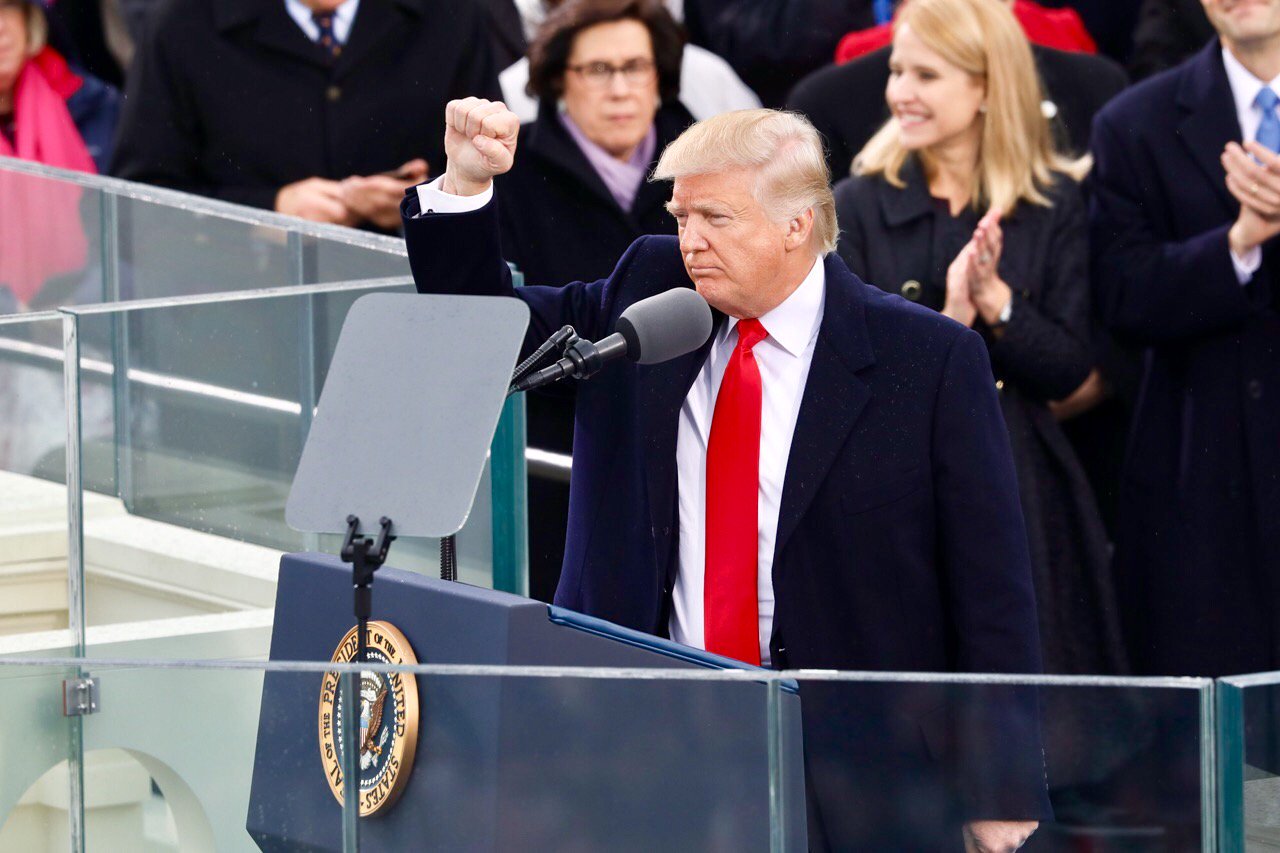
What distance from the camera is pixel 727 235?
2807 millimetres

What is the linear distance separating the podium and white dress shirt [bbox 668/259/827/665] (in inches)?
22.0

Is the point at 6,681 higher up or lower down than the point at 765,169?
lower down

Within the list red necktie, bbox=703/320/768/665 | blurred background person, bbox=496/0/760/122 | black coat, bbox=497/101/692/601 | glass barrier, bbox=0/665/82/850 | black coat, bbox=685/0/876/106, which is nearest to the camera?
glass barrier, bbox=0/665/82/850

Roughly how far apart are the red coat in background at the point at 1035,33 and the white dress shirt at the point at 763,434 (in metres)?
2.45

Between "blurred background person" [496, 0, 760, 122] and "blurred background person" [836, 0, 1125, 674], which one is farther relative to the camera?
"blurred background person" [496, 0, 760, 122]

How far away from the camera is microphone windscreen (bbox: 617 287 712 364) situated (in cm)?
242

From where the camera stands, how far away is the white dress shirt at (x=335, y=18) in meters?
5.03

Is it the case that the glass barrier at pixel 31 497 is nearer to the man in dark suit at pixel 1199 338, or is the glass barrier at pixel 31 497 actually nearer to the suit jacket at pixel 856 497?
the suit jacket at pixel 856 497

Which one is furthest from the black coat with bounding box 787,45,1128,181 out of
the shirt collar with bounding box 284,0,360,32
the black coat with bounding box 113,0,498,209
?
A: the shirt collar with bounding box 284,0,360,32

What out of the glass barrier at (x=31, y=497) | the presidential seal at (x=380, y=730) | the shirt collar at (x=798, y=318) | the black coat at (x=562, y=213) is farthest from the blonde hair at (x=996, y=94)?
the presidential seal at (x=380, y=730)

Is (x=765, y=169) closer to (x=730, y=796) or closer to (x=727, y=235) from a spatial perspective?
(x=727, y=235)

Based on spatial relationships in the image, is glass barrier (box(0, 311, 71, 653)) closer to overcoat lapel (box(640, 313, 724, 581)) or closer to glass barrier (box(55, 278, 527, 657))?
glass barrier (box(55, 278, 527, 657))

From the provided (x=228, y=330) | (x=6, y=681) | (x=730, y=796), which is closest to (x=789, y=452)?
(x=730, y=796)

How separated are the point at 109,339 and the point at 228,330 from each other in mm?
229
